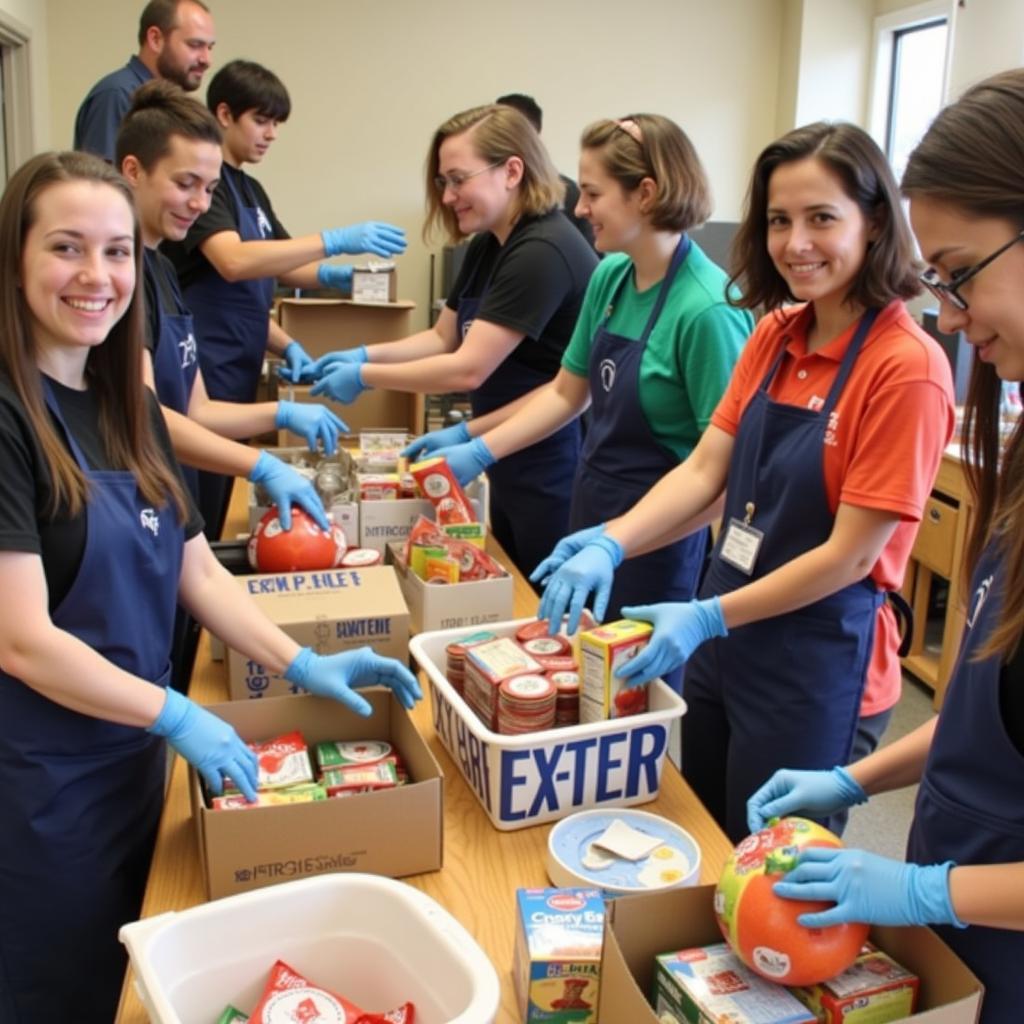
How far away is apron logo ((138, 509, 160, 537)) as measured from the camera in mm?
1396

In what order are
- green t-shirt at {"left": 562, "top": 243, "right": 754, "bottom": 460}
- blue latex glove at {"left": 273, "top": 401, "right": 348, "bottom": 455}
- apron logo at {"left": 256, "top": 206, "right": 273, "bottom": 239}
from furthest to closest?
apron logo at {"left": 256, "top": 206, "right": 273, "bottom": 239}
blue latex glove at {"left": 273, "top": 401, "right": 348, "bottom": 455}
green t-shirt at {"left": 562, "top": 243, "right": 754, "bottom": 460}

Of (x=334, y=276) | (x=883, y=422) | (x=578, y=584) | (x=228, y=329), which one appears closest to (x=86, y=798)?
(x=578, y=584)

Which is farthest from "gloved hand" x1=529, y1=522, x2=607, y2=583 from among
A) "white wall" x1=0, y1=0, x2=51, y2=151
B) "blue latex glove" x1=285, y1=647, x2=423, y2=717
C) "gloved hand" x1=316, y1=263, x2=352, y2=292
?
"white wall" x1=0, y1=0, x2=51, y2=151

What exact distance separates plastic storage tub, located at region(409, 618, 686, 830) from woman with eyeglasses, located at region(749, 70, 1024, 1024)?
14.7 inches

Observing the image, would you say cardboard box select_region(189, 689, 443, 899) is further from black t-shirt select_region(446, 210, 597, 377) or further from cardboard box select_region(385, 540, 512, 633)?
black t-shirt select_region(446, 210, 597, 377)

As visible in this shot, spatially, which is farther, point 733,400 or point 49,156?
point 733,400

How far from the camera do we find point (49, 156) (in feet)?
4.47

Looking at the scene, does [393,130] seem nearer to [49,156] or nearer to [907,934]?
[49,156]

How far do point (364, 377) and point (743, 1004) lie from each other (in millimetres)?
2136

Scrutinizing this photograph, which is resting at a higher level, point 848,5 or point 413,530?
point 848,5

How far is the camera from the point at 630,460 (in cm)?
212

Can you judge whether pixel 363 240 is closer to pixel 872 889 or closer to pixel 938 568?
pixel 938 568

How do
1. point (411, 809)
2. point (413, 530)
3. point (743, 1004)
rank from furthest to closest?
point (413, 530), point (411, 809), point (743, 1004)

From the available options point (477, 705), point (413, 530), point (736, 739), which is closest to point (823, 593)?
point (736, 739)
